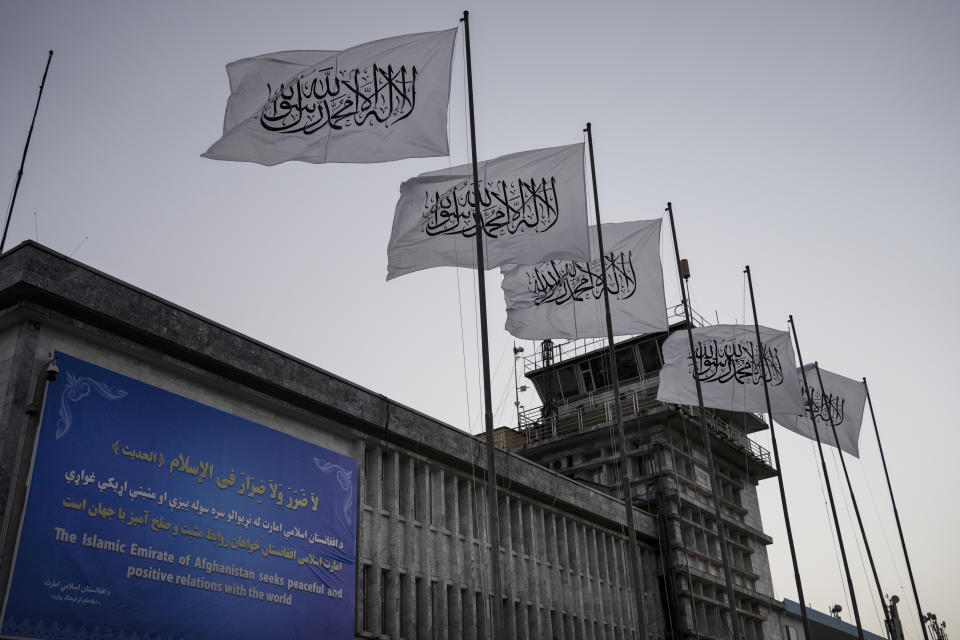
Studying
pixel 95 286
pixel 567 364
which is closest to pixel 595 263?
pixel 95 286

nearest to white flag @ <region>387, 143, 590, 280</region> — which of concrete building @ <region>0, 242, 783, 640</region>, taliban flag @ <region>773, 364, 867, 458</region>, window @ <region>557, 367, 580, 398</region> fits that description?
concrete building @ <region>0, 242, 783, 640</region>

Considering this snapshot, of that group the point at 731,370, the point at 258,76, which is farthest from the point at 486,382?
the point at 731,370

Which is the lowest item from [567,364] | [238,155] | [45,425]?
[45,425]

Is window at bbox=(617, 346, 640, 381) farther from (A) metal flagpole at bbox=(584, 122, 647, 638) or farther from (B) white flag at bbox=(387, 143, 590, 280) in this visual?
(B) white flag at bbox=(387, 143, 590, 280)

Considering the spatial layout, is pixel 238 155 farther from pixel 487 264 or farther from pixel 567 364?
pixel 567 364

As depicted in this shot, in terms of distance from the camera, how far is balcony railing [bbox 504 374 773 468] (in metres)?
42.3

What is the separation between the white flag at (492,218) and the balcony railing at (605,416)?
868 inches

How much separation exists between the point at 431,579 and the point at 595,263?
32.5 feet

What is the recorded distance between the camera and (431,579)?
24844 millimetres

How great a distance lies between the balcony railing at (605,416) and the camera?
4231 cm

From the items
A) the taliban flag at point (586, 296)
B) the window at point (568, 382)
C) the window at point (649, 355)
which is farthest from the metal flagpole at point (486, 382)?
the window at point (568, 382)

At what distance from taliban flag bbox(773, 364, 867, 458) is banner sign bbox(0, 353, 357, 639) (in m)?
20.1

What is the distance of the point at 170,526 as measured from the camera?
18.2 m

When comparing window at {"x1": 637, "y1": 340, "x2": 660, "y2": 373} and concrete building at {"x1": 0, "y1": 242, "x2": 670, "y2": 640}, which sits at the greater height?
window at {"x1": 637, "y1": 340, "x2": 660, "y2": 373}
